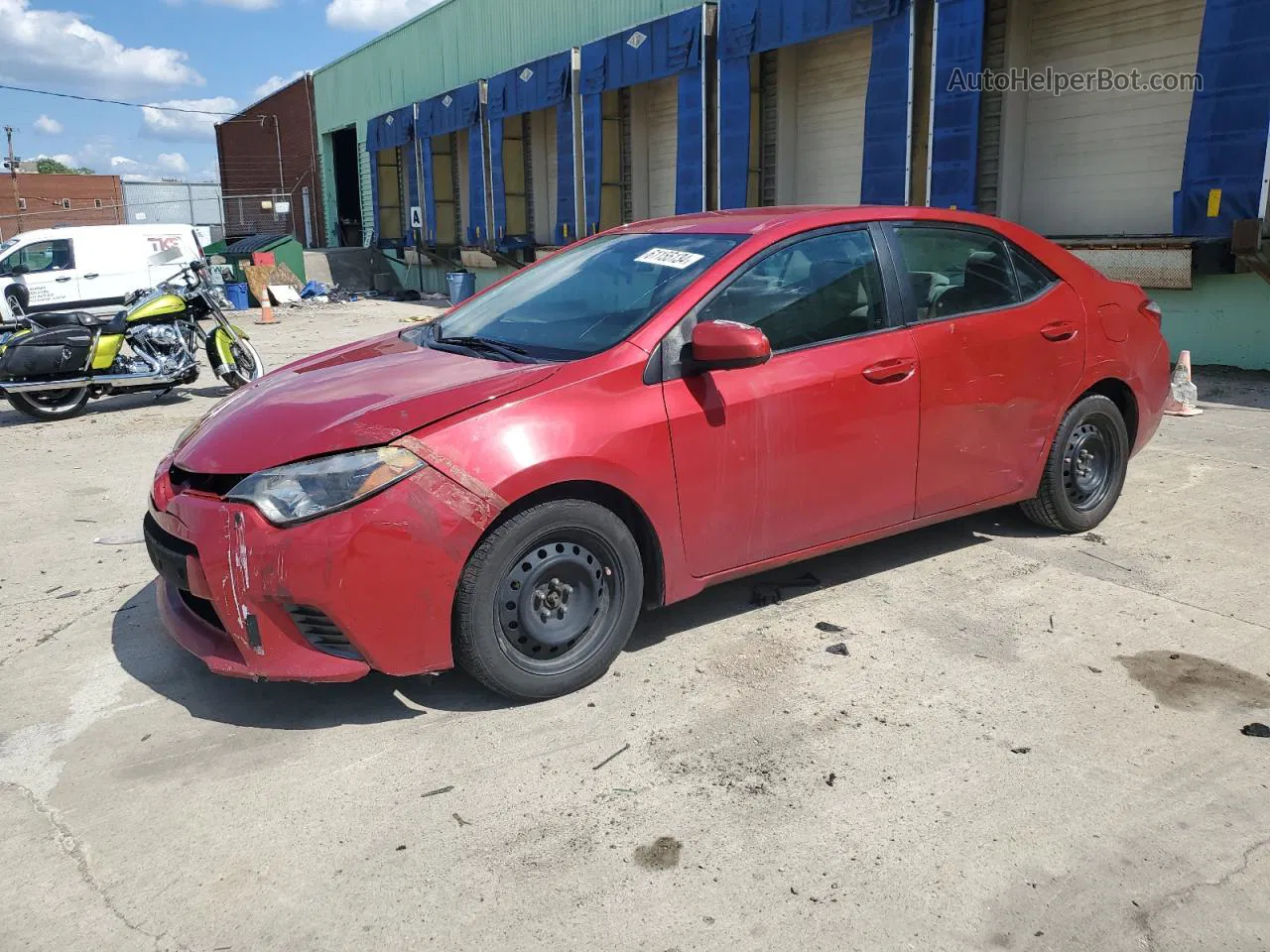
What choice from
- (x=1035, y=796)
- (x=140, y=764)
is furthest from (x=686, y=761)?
(x=140, y=764)

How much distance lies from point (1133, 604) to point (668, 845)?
8.35 ft

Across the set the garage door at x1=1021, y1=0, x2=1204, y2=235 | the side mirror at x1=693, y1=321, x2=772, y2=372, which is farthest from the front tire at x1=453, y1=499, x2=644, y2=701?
the garage door at x1=1021, y1=0, x2=1204, y2=235

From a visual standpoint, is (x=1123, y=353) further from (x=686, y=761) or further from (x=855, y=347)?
(x=686, y=761)

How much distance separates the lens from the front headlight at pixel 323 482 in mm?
3102

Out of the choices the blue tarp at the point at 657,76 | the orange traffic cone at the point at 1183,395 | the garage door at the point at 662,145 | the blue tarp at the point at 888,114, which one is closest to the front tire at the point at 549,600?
the orange traffic cone at the point at 1183,395

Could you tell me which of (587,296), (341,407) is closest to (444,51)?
(587,296)

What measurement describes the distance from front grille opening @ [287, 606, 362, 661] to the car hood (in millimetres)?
475

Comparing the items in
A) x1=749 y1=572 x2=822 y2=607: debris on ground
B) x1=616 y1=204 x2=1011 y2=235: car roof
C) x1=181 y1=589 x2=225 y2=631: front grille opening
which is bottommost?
x1=749 y1=572 x2=822 y2=607: debris on ground

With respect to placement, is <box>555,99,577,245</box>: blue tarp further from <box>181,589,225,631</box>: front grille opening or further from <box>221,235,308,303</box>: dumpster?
<box>181,589,225,631</box>: front grille opening

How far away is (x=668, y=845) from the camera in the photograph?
2713 mm

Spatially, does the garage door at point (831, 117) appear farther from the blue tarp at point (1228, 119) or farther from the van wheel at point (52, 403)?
the van wheel at point (52, 403)

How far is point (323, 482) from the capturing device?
3.13 meters

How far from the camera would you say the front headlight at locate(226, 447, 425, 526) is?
310 cm

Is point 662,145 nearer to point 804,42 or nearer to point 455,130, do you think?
point 804,42
